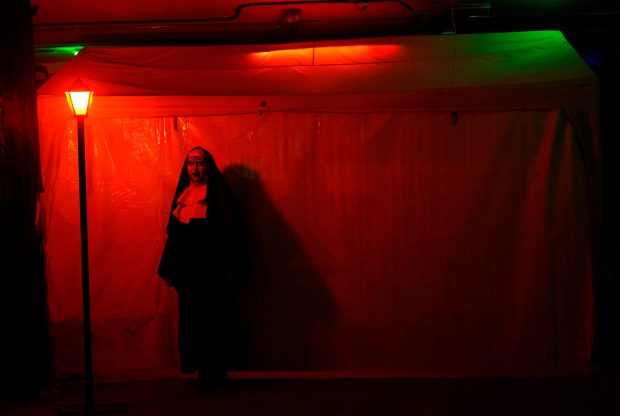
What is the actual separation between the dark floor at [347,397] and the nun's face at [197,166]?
194cm

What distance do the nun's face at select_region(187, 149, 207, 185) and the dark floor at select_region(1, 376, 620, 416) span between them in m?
1.94

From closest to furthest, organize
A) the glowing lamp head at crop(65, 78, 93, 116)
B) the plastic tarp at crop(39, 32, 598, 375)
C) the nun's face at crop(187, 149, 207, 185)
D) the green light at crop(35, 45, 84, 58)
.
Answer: the glowing lamp head at crop(65, 78, 93, 116) < the nun's face at crop(187, 149, 207, 185) < the plastic tarp at crop(39, 32, 598, 375) < the green light at crop(35, 45, 84, 58)

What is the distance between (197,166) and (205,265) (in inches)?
34.4

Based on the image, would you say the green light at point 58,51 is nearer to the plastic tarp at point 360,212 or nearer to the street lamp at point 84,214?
the plastic tarp at point 360,212

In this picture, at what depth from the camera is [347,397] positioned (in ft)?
17.6

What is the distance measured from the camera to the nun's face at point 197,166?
5.41 m

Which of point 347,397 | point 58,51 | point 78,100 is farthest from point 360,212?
point 58,51

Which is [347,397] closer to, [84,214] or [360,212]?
[360,212]

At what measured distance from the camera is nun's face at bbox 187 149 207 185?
541cm


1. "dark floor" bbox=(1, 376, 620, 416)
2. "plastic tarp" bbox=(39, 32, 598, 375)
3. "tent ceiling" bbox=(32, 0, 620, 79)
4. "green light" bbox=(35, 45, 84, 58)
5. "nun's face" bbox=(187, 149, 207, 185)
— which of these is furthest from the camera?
"green light" bbox=(35, 45, 84, 58)

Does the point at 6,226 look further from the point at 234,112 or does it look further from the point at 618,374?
the point at 618,374

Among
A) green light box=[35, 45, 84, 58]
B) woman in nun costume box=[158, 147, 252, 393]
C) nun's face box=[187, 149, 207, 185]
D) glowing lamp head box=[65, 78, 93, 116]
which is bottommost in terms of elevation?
woman in nun costume box=[158, 147, 252, 393]

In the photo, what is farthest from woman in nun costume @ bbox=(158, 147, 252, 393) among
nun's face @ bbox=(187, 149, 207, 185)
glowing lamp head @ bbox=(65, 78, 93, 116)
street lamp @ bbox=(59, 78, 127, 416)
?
glowing lamp head @ bbox=(65, 78, 93, 116)

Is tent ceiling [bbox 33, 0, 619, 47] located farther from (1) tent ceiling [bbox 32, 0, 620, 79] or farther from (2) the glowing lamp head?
A: (2) the glowing lamp head
